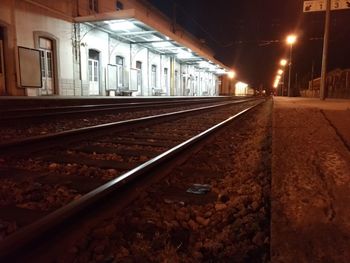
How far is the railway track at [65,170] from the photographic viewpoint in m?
2.30

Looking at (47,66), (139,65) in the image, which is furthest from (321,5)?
(139,65)

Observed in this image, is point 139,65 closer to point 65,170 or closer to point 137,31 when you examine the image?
point 137,31

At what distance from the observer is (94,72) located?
2283 cm

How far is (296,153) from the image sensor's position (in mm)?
3785

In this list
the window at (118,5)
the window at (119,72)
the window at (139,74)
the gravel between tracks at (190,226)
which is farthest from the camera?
the window at (139,74)

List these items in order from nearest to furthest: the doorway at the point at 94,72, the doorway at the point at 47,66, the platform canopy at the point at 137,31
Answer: the doorway at the point at 47,66 < the platform canopy at the point at 137,31 < the doorway at the point at 94,72

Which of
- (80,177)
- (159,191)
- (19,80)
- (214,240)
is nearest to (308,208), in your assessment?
(214,240)

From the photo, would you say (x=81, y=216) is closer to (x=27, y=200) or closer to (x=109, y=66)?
(x=27, y=200)

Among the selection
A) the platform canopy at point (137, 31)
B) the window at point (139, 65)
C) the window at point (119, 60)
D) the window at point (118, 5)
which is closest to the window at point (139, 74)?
the window at point (139, 65)

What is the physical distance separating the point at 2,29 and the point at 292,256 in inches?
700

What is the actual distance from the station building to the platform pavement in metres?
15.5

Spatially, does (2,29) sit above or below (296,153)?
above

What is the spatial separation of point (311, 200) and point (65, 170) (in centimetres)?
278

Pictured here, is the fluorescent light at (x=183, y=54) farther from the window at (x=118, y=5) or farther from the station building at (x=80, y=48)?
the window at (x=118, y=5)
